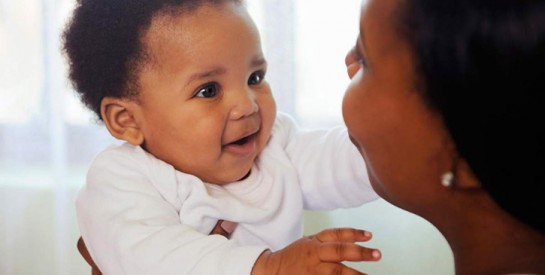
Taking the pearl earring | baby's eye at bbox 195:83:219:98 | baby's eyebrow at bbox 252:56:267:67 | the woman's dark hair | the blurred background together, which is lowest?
the blurred background

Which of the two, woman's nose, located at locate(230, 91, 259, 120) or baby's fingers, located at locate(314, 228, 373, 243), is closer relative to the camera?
baby's fingers, located at locate(314, 228, 373, 243)

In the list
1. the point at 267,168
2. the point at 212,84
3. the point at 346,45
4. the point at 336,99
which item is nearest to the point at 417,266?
the point at 336,99

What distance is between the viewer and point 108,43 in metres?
0.96

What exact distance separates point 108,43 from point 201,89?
158 mm

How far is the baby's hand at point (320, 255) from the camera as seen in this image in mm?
774

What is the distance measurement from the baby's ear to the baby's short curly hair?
0.7 inches

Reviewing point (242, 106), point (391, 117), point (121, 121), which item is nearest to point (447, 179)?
point (391, 117)

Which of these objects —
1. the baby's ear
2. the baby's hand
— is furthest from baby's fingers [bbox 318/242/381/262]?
the baby's ear

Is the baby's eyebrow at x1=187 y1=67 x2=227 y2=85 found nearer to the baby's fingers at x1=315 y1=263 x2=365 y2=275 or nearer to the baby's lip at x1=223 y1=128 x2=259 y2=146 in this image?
the baby's lip at x1=223 y1=128 x2=259 y2=146

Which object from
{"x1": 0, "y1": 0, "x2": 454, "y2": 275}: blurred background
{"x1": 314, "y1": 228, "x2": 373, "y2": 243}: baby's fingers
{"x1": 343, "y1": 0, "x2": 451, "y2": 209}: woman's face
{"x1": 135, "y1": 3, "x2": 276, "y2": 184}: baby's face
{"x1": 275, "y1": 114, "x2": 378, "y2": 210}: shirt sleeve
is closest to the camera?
{"x1": 343, "y1": 0, "x2": 451, "y2": 209}: woman's face

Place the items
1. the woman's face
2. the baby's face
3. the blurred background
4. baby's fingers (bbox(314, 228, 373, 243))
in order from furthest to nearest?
the blurred background, the baby's face, baby's fingers (bbox(314, 228, 373, 243)), the woman's face

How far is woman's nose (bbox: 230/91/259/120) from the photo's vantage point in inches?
Answer: 37.7

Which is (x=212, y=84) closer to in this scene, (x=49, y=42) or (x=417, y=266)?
(x=49, y=42)

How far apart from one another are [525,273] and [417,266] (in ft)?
3.56
